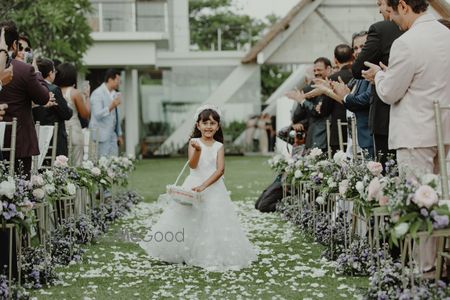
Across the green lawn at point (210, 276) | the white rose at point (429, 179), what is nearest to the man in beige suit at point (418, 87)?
the white rose at point (429, 179)

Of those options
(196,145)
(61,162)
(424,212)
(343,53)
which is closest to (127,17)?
(343,53)

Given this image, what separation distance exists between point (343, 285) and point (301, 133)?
494 centimetres

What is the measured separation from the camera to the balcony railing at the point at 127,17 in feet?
79.1

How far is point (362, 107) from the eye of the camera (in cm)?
706

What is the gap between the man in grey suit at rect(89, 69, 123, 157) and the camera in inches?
460

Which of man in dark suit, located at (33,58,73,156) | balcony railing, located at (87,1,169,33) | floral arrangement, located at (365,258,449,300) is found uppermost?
balcony railing, located at (87,1,169,33)

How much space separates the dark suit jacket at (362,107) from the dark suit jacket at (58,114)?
113 inches

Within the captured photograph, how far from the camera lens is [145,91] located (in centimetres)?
2889

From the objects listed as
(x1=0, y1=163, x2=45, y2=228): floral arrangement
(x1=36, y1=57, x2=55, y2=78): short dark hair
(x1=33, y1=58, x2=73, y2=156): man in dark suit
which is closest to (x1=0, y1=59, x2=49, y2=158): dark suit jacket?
(x1=0, y1=163, x2=45, y2=228): floral arrangement

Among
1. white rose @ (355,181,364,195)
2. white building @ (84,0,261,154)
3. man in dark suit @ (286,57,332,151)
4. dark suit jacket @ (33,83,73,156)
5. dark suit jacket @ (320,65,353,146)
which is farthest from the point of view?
white building @ (84,0,261,154)

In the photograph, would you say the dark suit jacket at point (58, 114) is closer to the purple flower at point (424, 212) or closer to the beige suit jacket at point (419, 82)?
the beige suit jacket at point (419, 82)

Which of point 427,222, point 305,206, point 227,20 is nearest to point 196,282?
point 427,222

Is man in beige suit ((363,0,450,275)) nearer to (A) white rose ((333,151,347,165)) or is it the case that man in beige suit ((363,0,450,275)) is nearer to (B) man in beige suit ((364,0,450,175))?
(B) man in beige suit ((364,0,450,175))

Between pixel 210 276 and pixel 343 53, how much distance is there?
300 cm
